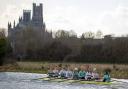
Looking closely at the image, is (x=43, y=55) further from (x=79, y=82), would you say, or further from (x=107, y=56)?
(x=79, y=82)

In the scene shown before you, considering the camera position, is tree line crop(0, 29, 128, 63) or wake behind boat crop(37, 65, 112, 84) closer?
wake behind boat crop(37, 65, 112, 84)

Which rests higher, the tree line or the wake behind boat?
the tree line

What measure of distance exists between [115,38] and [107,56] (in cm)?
1141

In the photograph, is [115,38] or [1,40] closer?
[1,40]

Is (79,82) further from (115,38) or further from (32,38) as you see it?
(32,38)

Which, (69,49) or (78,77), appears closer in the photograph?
(78,77)

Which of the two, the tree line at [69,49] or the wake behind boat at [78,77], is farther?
the tree line at [69,49]

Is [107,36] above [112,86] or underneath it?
above

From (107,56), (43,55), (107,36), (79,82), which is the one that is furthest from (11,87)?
(107,36)

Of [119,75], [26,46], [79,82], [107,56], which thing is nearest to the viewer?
[79,82]

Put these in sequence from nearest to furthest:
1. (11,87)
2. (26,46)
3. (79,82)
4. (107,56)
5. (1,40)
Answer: (11,87), (79,82), (1,40), (107,56), (26,46)

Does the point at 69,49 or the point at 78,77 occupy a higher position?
A: the point at 69,49

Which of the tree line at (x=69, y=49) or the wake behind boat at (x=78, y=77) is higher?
the tree line at (x=69, y=49)

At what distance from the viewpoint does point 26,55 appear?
116 metres
